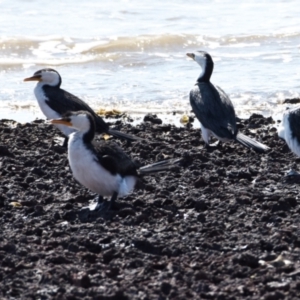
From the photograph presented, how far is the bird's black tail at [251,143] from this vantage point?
11363 mm

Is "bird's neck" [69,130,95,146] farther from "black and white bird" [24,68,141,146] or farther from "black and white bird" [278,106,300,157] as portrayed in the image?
"black and white bird" [24,68,141,146]

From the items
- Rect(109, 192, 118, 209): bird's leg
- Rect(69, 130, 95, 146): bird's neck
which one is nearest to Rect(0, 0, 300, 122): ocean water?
Rect(69, 130, 95, 146): bird's neck

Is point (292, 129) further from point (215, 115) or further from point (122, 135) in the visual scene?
point (122, 135)

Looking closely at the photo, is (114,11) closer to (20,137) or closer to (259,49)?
(259,49)

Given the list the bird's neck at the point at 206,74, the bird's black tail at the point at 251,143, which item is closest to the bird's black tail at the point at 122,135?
the bird's black tail at the point at 251,143

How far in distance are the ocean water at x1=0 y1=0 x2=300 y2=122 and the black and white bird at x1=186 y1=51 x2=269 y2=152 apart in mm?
1492

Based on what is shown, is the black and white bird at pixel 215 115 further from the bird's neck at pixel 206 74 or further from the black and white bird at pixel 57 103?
the black and white bird at pixel 57 103

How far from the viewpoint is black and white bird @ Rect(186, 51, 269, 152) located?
11.7m

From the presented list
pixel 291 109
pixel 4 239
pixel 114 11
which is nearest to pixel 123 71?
pixel 114 11

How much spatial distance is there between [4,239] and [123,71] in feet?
33.2

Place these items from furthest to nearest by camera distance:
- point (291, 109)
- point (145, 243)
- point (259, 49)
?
point (259, 49), point (291, 109), point (145, 243)

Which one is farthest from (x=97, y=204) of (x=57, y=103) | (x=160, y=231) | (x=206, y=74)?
(x=206, y=74)

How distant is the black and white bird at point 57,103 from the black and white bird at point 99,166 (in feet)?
8.24

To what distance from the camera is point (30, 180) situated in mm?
9938
